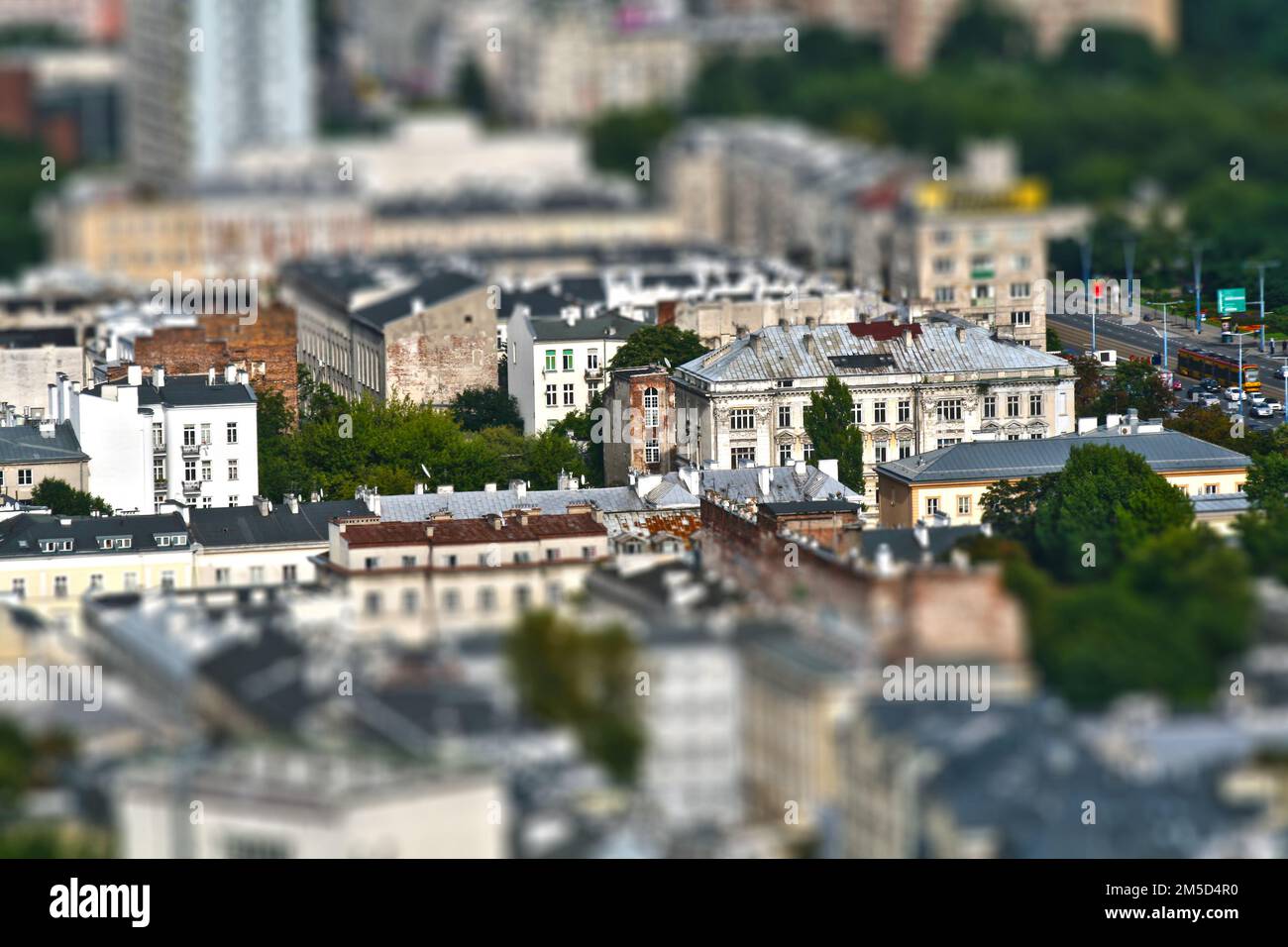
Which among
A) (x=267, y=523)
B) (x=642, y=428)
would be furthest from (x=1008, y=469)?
(x=267, y=523)

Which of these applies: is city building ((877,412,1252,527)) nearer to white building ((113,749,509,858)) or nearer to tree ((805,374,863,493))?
tree ((805,374,863,493))

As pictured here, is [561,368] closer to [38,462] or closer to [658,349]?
[658,349]

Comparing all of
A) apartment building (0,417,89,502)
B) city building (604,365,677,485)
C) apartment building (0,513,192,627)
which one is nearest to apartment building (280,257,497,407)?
city building (604,365,677,485)

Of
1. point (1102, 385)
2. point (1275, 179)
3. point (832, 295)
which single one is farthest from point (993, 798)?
point (1275, 179)

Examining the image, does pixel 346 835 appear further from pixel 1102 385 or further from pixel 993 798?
pixel 1102 385

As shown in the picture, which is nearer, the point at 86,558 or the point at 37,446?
the point at 86,558

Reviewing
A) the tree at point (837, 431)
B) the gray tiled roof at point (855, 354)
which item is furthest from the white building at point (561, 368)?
the tree at point (837, 431)

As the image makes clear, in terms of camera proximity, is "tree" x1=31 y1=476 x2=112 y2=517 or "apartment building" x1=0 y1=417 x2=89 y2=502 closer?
"tree" x1=31 y1=476 x2=112 y2=517

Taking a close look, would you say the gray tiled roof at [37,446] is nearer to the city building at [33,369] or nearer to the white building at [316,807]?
the city building at [33,369]
